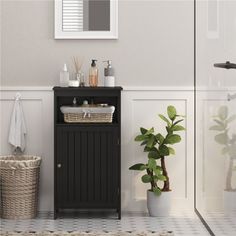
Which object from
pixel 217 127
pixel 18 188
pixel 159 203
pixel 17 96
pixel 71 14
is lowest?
pixel 159 203

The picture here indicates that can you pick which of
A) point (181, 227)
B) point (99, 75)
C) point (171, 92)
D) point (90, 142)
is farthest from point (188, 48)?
point (181, 227)

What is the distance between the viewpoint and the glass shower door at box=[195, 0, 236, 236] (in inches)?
141

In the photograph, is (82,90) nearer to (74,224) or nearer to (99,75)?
(99,75)

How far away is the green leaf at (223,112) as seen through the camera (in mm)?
3721

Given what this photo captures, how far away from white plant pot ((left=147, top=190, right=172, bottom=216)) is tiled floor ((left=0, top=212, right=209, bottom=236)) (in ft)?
0.17

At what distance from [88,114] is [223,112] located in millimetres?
1353

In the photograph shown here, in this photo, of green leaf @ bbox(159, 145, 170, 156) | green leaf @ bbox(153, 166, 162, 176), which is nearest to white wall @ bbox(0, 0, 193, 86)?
green leaf @ bbox(159, 145, 170, 156)

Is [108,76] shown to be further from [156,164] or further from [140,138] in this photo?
[156,164]

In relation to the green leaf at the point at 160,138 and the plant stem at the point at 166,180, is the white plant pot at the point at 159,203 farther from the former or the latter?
the green leaf at the point at 160,138

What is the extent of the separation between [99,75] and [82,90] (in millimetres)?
324

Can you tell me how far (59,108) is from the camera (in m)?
5.08

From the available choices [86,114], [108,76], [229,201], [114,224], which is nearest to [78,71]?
[108,76]

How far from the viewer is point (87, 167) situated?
4918 mm

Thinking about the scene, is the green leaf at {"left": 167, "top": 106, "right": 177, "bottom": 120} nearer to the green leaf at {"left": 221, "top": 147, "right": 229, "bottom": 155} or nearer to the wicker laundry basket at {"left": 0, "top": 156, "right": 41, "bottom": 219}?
the wicker laundry basket at {"left": 0, "top": 156, "right": 41, "bottom": 219}
